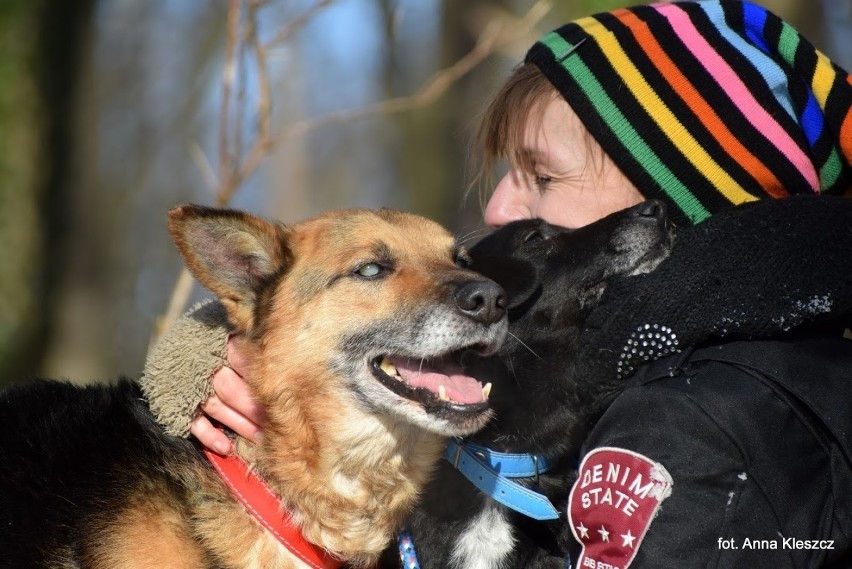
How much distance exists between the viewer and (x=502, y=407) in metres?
3.25

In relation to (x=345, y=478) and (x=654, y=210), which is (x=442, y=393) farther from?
(x=654, y=210)

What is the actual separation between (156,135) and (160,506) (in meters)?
18.6

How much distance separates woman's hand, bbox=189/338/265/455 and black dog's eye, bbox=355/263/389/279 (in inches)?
21.1

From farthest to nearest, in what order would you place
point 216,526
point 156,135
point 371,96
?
point 156,135, point 371,96, point 216,526

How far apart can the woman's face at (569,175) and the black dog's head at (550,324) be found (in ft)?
0.48

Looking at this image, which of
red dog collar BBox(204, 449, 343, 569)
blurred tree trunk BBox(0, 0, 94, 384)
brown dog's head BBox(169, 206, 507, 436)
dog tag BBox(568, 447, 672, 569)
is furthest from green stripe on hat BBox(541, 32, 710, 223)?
blurred tree trunk BBox(0, 0, 94, 384)

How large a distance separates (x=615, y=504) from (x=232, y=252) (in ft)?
4.90

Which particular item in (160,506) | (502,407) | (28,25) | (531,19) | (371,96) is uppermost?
(28,25)

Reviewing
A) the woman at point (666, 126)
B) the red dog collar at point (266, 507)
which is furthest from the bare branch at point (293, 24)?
the red dog collar at point (266, 507)

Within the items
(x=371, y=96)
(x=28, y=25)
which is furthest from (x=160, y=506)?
(x=371, y=96)

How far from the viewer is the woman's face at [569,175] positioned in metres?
3.33

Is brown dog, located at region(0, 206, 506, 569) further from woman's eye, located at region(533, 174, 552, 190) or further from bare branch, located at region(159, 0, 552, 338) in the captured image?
bare branch, located at region(159, 0, 552, 338)

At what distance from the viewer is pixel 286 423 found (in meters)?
2.91

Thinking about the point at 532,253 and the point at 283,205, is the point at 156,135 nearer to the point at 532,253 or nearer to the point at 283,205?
the point at 283,205
